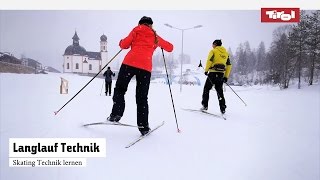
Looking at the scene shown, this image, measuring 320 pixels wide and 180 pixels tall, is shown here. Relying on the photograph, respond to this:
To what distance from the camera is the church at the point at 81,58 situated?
173ft

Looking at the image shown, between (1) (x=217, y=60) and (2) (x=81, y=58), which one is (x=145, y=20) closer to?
(1) (x=217, y=60)

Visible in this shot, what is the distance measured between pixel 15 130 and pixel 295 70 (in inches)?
898

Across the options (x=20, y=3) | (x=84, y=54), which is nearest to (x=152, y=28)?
(x=20, y=3)

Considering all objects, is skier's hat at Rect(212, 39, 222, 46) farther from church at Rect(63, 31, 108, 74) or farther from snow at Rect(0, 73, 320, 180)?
church at Rect(63, 31, 108, 74)

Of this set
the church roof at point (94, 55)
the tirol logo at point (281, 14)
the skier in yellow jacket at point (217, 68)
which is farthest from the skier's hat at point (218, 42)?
the church roof at point (94, 55)

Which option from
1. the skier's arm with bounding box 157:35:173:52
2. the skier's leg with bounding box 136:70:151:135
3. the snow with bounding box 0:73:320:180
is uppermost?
the skier's arm with bounding box 157:35:173:52

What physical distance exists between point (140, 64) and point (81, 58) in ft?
180

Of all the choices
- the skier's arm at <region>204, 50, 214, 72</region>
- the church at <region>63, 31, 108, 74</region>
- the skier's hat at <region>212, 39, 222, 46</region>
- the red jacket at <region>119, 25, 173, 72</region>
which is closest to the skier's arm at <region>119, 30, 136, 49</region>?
the red jacket at <region>119, 25, 173, 72</region>

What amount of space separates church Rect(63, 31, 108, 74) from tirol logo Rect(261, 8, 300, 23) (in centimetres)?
4757

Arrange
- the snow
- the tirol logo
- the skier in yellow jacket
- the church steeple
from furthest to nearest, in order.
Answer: the church steeple, the skier in yellow jacket, the tirol logo, the snow

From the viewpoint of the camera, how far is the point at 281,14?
15.6ft

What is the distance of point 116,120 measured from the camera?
3441mm

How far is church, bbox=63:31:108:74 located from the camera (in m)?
52.6

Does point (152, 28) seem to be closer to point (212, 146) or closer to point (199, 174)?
point (212, 146)
